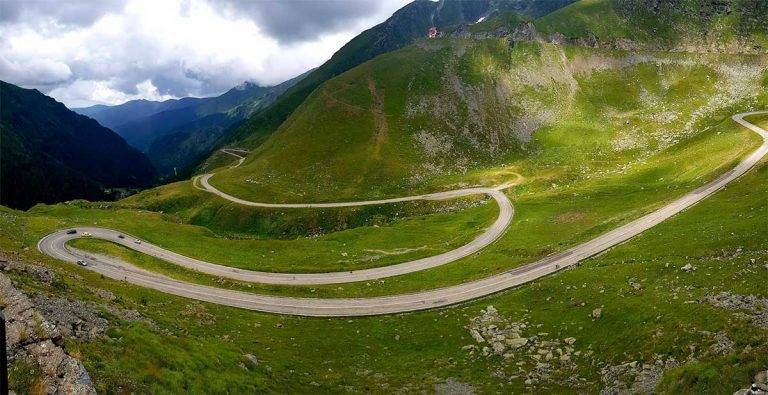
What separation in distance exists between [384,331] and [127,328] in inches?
1092

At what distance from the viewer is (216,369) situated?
1225 inches

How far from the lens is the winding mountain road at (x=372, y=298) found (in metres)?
58.7

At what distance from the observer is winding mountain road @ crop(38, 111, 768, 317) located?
58.7m

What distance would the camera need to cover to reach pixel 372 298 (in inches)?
2432

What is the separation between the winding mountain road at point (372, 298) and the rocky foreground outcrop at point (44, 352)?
1390 inches

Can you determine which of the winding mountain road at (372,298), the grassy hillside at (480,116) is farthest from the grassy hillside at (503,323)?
the grassy hillside at (480,116)

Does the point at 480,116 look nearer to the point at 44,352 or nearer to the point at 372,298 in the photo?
the point at 372,298

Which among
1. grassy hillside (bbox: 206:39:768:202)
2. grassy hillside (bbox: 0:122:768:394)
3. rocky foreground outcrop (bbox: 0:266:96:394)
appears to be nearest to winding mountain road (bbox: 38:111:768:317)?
grassy hillside (bbox: 0:122:768:394)

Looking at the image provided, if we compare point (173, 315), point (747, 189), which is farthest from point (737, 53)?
point (173, 315)

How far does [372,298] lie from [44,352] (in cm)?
4325

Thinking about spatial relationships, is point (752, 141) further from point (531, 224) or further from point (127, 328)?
point (127, 328)

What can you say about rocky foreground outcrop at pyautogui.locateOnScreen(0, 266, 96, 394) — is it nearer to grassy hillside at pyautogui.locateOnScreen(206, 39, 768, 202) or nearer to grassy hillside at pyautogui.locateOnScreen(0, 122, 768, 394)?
grassy hillside at pyautogui.locateOnScreen(0, 122, 768, 394)

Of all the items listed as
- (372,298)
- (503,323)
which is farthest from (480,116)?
(503,323)

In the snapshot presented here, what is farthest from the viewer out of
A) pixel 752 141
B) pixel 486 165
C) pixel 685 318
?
pixel 486 165
